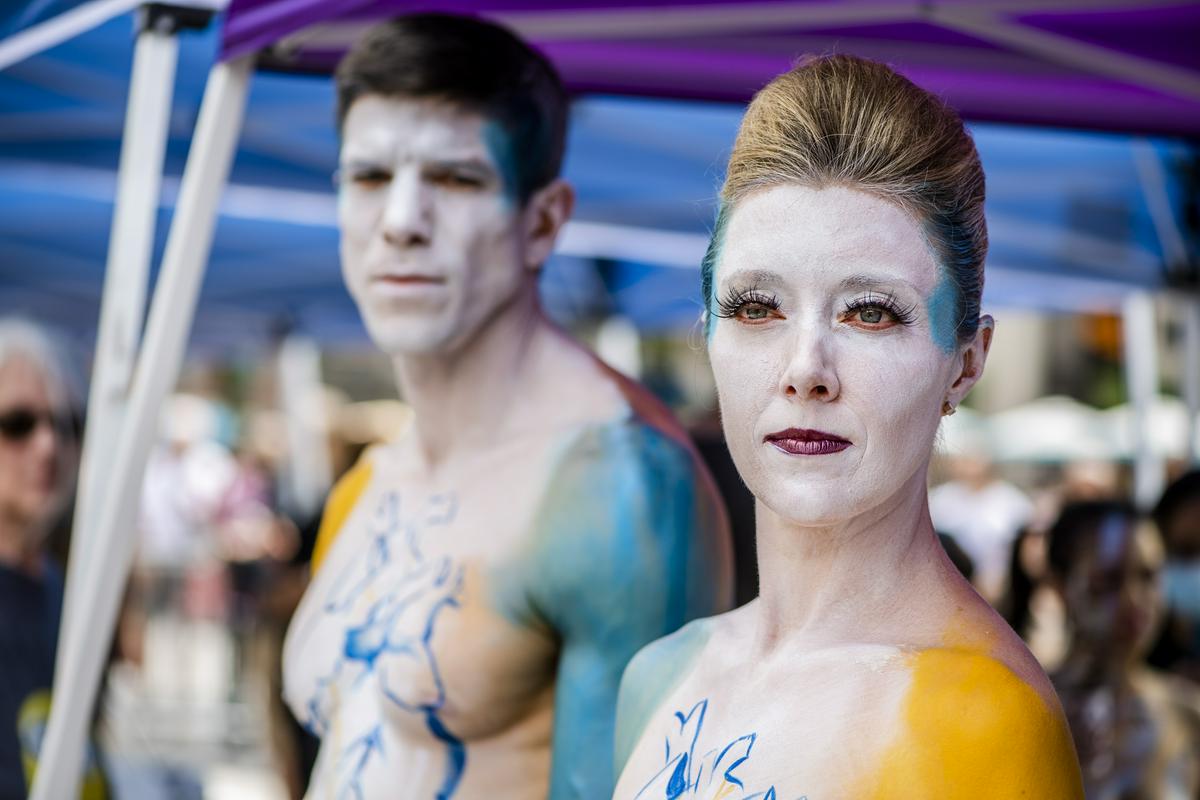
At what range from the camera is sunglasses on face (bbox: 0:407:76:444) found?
3.77 metres

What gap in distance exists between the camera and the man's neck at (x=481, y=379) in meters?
2.55

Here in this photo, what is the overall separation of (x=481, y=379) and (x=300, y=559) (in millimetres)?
3370

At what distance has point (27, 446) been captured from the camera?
12.4 feet

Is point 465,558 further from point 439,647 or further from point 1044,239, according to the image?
point 1044,239

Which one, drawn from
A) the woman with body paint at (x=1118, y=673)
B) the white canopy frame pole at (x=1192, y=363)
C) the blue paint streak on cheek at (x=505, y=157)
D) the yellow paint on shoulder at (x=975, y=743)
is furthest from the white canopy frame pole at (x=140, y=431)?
the white canopy frame pole at (x=1192, y=363)

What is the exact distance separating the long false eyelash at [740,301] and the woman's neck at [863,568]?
0.70ft

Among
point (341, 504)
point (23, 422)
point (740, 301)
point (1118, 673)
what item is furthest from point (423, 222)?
point (1118, 673)

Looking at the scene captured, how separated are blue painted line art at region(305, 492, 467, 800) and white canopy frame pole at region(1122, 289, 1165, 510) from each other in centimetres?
472

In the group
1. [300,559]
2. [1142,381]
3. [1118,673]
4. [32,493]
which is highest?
[32,493]

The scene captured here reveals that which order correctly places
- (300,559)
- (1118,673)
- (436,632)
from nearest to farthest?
(436,632), (1118,673), (300,559)

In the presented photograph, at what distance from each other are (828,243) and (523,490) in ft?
3.34

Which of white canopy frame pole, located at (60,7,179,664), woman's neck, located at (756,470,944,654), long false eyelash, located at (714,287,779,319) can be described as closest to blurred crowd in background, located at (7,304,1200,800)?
woman's neck, located at (756,470,944,654)

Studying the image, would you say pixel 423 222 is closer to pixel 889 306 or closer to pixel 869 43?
pixel 889 306

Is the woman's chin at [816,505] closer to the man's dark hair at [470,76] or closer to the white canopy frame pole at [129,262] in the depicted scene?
the man's dark hair at [470,76]
